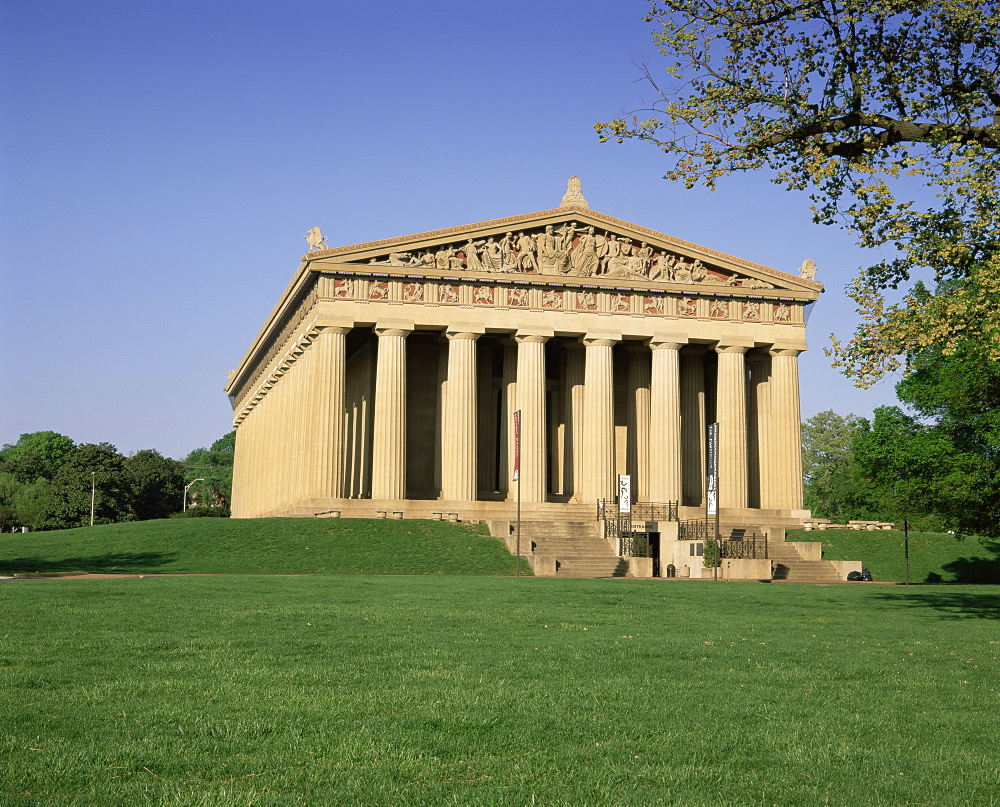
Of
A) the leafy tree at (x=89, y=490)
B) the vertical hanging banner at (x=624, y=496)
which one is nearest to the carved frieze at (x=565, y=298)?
the vertical hanging banner at (x=624, y=496)

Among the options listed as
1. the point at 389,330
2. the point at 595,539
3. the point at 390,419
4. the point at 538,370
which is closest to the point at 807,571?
the point at 595,539

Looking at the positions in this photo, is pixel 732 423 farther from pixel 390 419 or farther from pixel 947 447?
pixel 947 447

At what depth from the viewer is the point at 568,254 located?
6550 cm

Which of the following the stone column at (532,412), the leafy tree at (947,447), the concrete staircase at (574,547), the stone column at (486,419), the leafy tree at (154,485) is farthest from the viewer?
the leafy tree at (154,485)

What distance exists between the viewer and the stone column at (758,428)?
223ft

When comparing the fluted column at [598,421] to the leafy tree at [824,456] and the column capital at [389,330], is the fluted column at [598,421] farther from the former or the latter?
the leafy tree at [824,456]

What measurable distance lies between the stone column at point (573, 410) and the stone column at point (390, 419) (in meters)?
11.4

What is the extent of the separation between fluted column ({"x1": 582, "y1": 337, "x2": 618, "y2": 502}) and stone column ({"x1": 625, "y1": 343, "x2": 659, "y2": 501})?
4346 mm

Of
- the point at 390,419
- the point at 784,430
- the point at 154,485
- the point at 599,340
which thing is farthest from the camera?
the point at 154,485

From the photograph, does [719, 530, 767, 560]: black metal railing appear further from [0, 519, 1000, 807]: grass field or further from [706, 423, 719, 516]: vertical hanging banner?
[0, 519, 1000, 807]: grass field

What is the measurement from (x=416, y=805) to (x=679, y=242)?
6072 cm

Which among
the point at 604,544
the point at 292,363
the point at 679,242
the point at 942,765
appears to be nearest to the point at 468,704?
the point at 942,765

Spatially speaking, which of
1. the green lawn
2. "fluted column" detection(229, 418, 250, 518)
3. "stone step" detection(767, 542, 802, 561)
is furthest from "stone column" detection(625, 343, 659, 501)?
the green lawn

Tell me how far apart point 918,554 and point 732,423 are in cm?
1388
